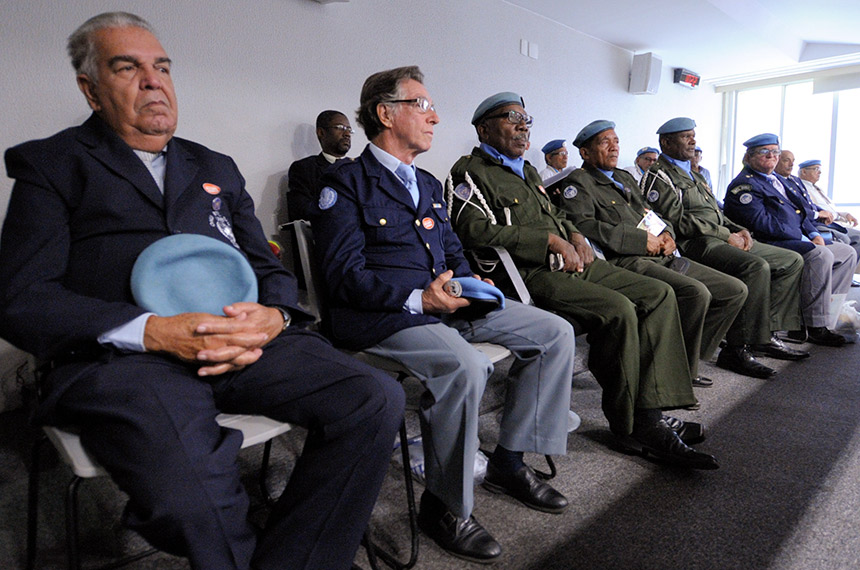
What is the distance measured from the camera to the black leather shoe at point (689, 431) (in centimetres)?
196

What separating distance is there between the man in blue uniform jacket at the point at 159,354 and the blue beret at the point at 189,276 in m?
0.04

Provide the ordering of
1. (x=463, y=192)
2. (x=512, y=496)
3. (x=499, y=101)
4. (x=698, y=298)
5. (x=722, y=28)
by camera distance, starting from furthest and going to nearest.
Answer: (x=722, y=28) → (x=698, y=298) → (x=499, y=101) → (x=463, y=192) → (x=512, y=496)

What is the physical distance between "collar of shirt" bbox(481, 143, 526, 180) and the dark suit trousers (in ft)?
4.08

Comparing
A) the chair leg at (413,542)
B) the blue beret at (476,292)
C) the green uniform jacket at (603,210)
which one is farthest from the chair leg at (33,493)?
the green uniform jacket at (603,210)

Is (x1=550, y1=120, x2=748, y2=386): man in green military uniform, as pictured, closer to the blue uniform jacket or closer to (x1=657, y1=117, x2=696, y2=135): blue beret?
(x1=657, y1=117, x2=696, y2=135): blue beret

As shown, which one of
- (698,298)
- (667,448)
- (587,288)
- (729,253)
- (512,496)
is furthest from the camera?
(729,253)

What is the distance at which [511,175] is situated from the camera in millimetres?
2162

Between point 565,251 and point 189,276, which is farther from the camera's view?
point 565,251

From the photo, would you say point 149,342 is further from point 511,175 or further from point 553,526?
point 511,175

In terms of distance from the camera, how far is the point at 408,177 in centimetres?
169

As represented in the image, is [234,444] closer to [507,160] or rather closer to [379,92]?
[379,92]

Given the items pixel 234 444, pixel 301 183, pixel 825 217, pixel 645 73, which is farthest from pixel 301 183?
pixel 645 73

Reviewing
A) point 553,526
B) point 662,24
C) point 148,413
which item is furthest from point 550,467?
point 662,24

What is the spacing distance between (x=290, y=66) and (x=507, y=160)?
182 cm
